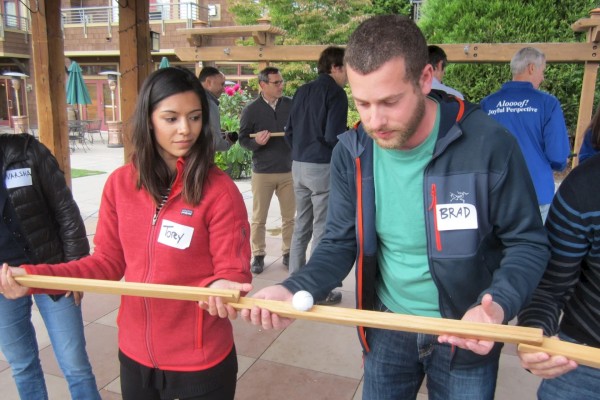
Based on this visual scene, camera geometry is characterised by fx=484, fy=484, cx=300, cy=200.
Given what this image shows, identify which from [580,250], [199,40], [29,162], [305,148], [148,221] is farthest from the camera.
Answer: [199,40]

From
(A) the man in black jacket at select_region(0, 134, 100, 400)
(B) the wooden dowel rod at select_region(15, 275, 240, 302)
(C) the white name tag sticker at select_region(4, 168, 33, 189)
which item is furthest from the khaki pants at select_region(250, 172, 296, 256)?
(B) the wooden dowel rod at select_region(15, 275, 240, 302)

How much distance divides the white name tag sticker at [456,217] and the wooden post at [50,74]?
11.9 feet

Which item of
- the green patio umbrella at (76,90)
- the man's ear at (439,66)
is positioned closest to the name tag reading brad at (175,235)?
the man's ear at (439,66)

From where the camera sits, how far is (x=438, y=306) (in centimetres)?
158

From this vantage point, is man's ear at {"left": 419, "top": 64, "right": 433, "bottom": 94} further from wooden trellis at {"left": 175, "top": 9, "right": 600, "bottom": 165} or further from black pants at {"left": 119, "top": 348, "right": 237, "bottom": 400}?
wooden trellis at {"left": 175, "top": 9, "right": 600, "bottom": 165}

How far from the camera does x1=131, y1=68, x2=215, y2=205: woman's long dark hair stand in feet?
5.82

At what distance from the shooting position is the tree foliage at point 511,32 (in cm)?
1022

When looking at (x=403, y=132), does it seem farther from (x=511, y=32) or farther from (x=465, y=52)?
(x=511, y=32)

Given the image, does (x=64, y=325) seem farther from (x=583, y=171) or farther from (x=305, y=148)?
(x=305, y=148)

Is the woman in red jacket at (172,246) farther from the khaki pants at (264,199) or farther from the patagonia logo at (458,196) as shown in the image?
the khaki pants at (264,199)

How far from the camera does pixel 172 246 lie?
1.73 m

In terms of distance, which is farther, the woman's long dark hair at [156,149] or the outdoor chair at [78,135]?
the outdoor chair at [78,135]

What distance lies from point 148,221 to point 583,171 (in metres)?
1.44

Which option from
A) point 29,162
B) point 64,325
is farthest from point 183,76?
point 64,325
